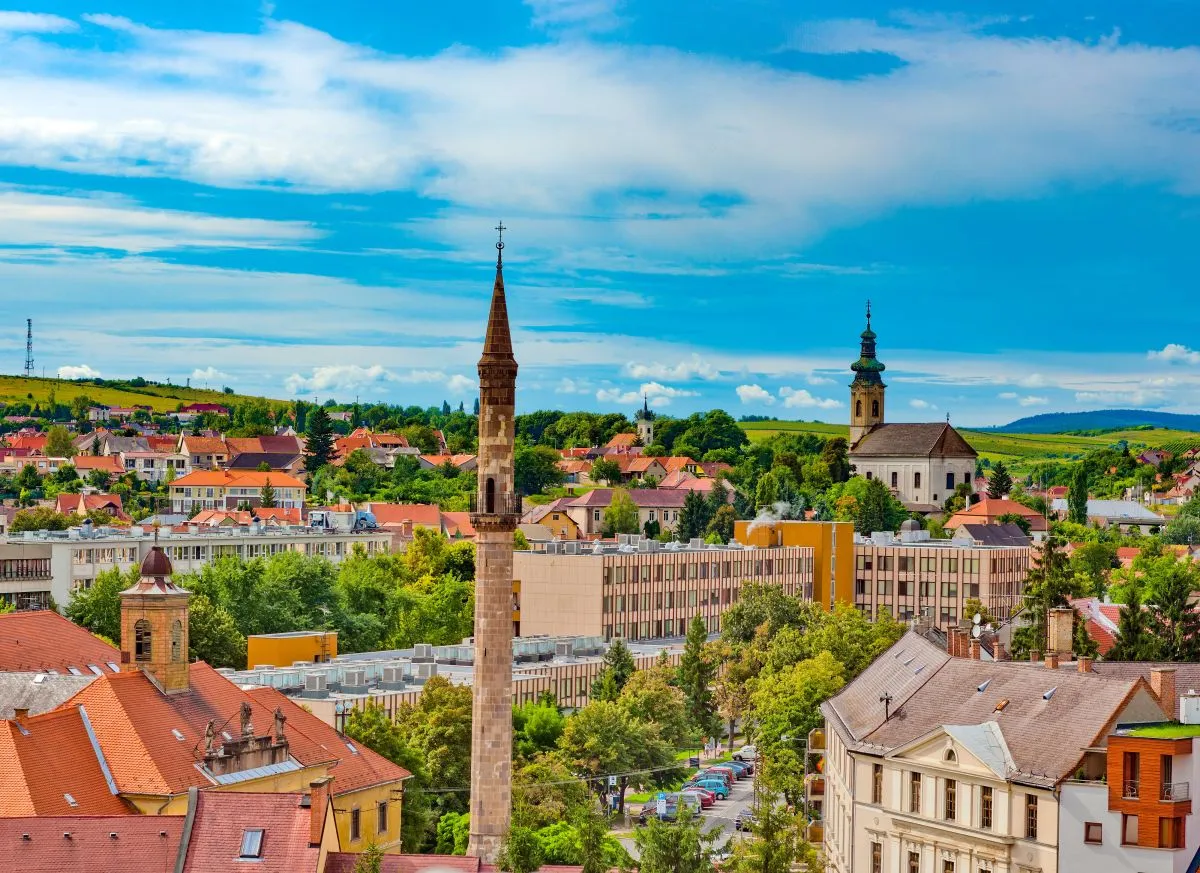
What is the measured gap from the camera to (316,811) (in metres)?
55.0

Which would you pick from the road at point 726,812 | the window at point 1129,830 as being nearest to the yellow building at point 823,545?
the road at point 726,812

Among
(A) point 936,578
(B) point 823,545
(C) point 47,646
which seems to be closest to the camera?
(C) point 47,646

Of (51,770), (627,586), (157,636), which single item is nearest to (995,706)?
(157,636)

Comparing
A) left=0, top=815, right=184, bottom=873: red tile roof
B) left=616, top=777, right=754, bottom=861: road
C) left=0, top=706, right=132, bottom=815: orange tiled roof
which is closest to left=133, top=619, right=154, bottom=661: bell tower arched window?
left=0, top=706, right=132, bottom=815: orange tiled roof

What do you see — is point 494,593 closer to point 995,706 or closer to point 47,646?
point 995,706

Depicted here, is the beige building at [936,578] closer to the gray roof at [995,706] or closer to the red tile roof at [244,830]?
the gray roof at [995,706]

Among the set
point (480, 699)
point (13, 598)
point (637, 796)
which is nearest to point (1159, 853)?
point (480, 699)

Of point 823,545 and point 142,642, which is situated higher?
point 142,642

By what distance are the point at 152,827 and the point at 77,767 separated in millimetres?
11352

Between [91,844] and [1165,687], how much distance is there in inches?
1394

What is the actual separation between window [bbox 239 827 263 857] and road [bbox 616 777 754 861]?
108ft

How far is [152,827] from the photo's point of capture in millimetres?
55281

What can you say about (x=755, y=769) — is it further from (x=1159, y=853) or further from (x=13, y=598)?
(x=13, y=598)

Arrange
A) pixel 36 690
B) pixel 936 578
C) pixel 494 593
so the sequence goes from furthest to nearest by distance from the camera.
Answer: pixel 936 578 → pixel 36 690 → pixel 494 593
